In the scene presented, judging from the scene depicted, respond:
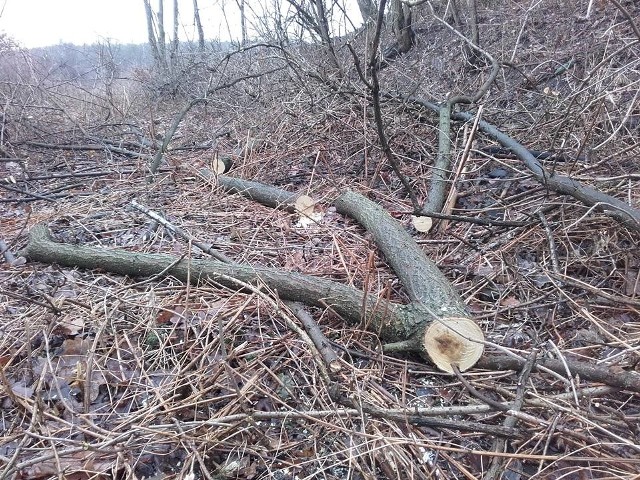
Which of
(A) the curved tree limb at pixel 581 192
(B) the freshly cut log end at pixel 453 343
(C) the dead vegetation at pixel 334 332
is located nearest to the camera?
(C) the dead vegetation at pixel 334 332

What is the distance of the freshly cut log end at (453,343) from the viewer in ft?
6.07

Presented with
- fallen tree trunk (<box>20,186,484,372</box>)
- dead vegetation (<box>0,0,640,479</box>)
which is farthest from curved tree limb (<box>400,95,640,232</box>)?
fallen tree trunk (<box>20,186,484,372</box>)

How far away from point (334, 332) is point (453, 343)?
612 mm

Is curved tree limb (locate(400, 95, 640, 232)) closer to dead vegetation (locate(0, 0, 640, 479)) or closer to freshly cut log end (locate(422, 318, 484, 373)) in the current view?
dead vegetation (locate(0, 0, 640, 479))

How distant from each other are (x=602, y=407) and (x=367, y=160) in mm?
2978

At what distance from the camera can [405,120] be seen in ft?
14.6

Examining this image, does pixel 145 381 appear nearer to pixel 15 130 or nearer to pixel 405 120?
pixel 405 120

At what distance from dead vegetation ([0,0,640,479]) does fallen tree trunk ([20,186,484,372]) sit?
2.9 inches

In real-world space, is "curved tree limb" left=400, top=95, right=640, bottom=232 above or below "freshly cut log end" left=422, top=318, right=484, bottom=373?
above

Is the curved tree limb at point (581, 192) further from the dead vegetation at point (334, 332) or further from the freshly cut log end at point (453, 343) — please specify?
the freshly cut log end at point (453, 343)

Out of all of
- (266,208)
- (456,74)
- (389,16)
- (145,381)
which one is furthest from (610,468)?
(389,16)

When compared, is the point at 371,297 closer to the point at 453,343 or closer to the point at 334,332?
the point at 334,332

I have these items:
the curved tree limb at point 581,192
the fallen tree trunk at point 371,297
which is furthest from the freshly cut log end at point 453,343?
the curved tree limb at point 581,192

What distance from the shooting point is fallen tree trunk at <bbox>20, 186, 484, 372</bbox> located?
1.89 meters
